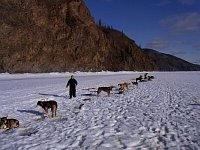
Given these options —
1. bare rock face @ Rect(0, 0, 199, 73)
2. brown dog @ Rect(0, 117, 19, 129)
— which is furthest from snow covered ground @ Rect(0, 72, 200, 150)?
bare rock face @ Rect(0, 0, 199, 73)

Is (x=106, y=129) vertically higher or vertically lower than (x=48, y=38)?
lower

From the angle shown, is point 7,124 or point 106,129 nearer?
point 106,129

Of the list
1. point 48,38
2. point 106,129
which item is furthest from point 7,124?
point 48,38

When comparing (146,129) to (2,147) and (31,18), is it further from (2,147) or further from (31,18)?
(31,18)

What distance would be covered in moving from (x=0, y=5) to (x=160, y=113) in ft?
215

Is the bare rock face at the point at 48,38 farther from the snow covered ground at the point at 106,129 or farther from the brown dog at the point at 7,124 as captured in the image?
the brown dog at the point at 7,124

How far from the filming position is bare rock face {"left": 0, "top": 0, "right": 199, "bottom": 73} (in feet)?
232

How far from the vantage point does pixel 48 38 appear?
8219 centimetres

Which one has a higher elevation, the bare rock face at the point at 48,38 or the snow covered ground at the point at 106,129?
the bare rock face at the point at 48,38

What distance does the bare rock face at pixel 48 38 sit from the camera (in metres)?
70.6

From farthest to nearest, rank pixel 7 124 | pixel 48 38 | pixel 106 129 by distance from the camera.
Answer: pixel 48 38 < pixel 7 124 < pixel 106 129

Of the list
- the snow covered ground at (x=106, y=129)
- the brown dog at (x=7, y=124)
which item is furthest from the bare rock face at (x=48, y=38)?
the brown dog at (x=7, y=124)

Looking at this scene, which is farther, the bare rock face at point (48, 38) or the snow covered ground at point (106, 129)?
the bare rock face at point (48, 38)

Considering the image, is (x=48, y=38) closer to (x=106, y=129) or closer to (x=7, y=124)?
(x=7, y=124)
